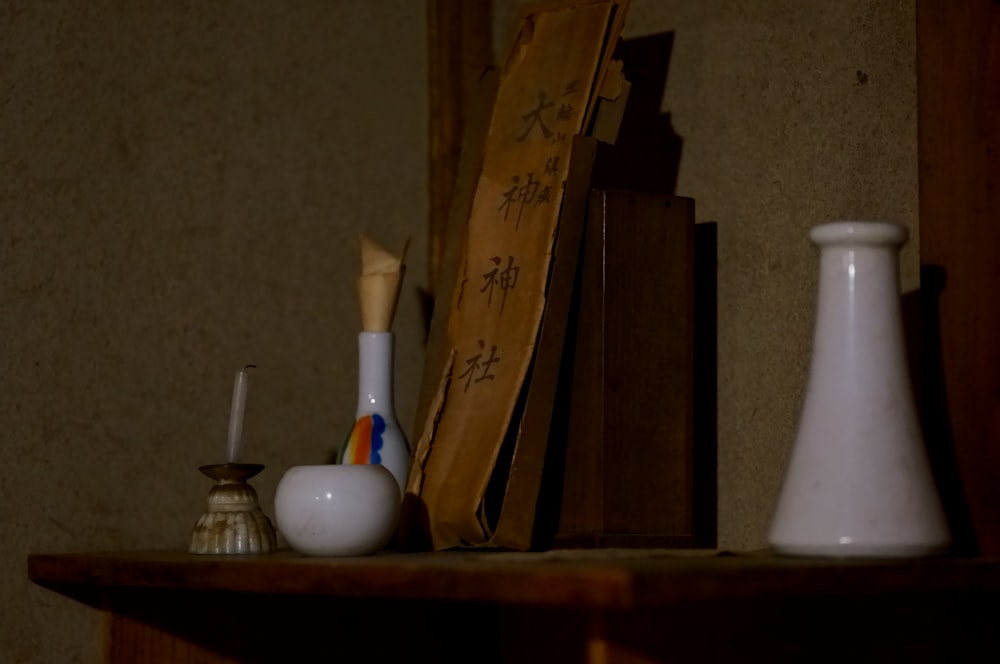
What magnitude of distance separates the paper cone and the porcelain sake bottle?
14mm

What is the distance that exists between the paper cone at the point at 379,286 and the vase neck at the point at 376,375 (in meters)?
0.01

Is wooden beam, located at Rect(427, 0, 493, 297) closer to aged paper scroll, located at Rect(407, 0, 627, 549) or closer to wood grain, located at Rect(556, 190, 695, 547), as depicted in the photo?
aged paper scroll, located at Rect(407, 0, 627, 549)

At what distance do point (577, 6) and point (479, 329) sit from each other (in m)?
0.31

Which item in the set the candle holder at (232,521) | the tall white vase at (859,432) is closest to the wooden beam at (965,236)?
the tall white vase at (859,432)

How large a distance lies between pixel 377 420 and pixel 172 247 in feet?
0.83

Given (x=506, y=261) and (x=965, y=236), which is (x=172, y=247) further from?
(x=965, y=236)

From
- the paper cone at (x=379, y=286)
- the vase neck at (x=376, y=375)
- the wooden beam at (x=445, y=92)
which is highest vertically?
the wooden beam at (x=445, y=92)

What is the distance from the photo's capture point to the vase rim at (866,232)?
879 mm

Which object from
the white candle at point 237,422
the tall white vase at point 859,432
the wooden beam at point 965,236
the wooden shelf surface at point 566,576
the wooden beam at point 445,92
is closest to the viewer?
the wooden shelf surface at point 566,576

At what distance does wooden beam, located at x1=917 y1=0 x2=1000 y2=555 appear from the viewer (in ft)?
3.18

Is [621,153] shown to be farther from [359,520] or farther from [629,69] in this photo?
[359,520]

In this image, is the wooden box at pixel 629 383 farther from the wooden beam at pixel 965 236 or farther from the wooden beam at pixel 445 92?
the wooden beam at pixel 445 92

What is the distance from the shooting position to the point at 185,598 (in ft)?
3.52

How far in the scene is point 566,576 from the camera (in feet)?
2.29
